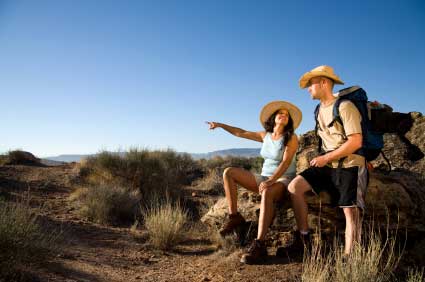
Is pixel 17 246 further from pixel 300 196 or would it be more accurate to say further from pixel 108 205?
pixel 108 205

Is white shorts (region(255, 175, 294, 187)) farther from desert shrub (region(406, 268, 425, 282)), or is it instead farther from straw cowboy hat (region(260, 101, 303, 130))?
desert shrub (region(406, 268, 425, 282))

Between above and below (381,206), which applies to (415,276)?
below

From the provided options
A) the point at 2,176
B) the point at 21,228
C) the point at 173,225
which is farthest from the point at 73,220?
the point at 2,176

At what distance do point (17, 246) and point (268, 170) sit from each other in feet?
9.96

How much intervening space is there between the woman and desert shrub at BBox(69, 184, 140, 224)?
3.06 m

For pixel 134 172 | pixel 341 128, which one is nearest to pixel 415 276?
pixel 341 128

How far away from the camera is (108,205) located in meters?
7.35

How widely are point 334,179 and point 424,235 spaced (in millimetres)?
1652

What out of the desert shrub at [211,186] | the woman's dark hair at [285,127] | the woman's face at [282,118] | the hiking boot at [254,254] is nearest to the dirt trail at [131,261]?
the hiking boot at [254,254]

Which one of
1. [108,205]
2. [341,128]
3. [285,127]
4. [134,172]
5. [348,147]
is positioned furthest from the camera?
[134,172]

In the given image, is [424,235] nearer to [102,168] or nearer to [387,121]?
[387,121]

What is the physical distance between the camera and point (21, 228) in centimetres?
403

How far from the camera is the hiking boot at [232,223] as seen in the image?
193 inches

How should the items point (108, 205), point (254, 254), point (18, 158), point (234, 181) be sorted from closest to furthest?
point (254, 254) → point (234, 181) → point (108, 205) → point (18, 158)
